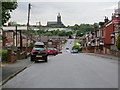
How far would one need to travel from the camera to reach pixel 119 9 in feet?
145

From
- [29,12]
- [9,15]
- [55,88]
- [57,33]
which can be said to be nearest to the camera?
[55,88]

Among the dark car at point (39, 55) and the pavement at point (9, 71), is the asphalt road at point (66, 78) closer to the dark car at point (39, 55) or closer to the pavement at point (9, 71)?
the pavement at point (9, 71)

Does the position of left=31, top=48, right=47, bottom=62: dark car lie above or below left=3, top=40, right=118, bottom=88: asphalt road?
above

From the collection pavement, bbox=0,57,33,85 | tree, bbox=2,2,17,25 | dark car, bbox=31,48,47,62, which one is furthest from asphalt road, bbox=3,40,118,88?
dark car, bbox=31,48,47,62

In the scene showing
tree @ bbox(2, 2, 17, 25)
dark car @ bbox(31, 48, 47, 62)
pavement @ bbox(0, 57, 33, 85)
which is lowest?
pavement @ bbox(0, 57, 33, 85)

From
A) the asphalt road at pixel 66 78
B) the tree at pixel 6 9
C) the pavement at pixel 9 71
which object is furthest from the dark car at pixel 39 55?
the tree at pixel 6 9

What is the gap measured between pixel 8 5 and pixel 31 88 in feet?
20.9

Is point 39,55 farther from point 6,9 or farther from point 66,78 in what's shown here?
point 66,78

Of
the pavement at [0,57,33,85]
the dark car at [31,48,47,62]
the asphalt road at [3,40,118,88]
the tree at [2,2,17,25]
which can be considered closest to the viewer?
the asphalt road at [3,40,118,88]

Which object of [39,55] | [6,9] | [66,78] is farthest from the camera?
[39,55]

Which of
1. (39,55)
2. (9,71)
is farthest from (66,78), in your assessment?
(39,55)

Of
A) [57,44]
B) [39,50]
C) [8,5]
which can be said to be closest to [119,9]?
[39,50]

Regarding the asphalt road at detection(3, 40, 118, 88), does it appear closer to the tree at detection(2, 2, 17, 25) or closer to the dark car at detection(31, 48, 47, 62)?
the tree at detection(2, 2, 17, 25)

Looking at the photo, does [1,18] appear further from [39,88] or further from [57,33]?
[57,33]
